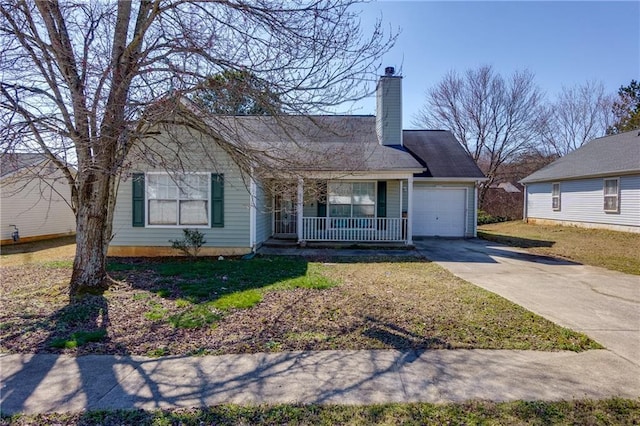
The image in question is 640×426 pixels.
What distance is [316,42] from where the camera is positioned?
5273mm

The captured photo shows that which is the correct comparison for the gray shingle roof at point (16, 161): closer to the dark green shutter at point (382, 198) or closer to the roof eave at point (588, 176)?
the dark green shutter at point (382, 198)

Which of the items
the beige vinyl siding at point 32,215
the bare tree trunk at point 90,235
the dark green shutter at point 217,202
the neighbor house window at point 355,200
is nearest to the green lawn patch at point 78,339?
the bare tree trunk at point 90,235

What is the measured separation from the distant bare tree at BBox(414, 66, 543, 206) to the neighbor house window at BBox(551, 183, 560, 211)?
764 cm

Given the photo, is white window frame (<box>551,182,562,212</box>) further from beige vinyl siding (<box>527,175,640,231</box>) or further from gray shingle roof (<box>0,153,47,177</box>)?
gray shingle roof (<box>0,153,47,177</box>)

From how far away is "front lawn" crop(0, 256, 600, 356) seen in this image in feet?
12.8

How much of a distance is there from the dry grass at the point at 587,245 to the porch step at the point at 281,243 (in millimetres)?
8439

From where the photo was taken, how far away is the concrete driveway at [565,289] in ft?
14.6

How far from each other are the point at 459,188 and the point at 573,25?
6789 mm

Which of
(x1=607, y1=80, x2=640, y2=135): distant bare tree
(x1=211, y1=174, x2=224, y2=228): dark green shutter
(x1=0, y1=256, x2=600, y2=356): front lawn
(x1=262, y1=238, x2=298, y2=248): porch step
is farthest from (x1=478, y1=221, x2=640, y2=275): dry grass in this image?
(x1=607, y1=80, x2=640, y2=135): distant bare tree

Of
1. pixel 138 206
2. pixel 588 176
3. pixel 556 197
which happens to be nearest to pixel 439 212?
pixel 588 176

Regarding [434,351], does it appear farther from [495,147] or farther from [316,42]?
[495,147]

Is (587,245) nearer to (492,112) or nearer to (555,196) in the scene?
(555,196)

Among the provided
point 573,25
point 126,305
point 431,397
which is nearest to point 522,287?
point 431,397

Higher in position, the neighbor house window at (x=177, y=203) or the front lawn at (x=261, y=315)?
the neighbor house window at (x=177, y=203)
